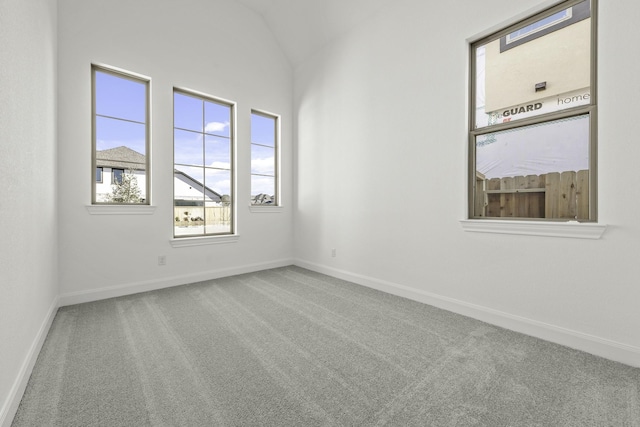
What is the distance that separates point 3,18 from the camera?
1.35 m

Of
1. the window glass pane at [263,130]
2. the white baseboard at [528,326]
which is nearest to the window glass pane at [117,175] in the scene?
the window glass pane at [263,130]

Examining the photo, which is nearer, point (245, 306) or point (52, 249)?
point (52, 249)

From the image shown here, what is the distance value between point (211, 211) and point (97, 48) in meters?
2.15

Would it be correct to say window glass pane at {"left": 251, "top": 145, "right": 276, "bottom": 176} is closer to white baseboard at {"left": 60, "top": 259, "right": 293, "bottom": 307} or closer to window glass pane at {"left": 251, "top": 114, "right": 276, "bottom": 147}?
window glass pane at {"left": 251, "top": 114, "right": 276, "bottom": 147}

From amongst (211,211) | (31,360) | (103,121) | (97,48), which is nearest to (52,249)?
(31,360)

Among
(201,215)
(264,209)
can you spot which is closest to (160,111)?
(201,215)

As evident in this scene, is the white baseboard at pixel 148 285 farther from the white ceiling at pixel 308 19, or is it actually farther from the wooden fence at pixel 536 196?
the white ceiling at pixel 308 19

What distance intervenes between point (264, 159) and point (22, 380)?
3555 millimetres

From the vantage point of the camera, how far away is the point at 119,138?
3170 millimetres

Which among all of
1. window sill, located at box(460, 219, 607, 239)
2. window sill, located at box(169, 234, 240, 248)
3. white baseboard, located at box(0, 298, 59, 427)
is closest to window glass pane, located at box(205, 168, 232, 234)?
window sill, located at box(169, 234, 240, 248)

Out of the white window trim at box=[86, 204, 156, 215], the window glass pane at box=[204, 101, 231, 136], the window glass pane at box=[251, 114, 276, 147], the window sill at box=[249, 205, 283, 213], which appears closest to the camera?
the white window trim at box=[86, 204, 156, 215]

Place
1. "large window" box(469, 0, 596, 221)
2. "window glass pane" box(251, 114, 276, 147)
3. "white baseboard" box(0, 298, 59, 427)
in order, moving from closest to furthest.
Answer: "white baseboard" box(0, 298, 59, 427)
"large window" box(469, 0, 596, 221)
"window glass pane" box(251, 114, 276, 147)

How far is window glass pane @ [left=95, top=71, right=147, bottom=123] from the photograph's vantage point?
10.00 ft

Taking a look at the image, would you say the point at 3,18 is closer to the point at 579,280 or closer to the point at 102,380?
the point at 102,380
